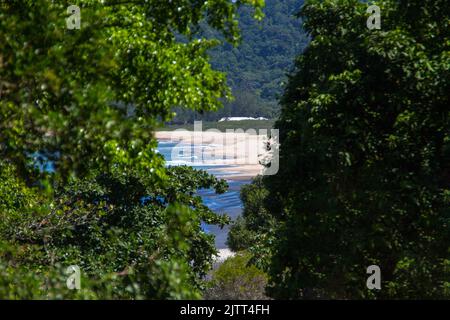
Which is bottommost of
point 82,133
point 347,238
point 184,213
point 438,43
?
point 347,238

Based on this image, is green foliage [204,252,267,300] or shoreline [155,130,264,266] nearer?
green foliage [204,252,267,300]

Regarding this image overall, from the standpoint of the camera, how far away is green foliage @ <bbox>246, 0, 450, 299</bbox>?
12.9 meters

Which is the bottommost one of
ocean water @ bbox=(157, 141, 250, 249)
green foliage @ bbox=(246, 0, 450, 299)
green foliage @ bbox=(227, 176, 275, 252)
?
ocean water @ bbox=(157, 141, 250, 249)

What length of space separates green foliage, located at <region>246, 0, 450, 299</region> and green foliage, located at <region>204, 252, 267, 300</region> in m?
7.35

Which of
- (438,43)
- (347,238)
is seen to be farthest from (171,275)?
(438,43)

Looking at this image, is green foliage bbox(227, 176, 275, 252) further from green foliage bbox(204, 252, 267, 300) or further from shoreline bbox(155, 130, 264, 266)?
shoreline bbox(155, 130, 264, 266)

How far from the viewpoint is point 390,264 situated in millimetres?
14570

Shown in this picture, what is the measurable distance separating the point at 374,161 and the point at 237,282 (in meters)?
12.6

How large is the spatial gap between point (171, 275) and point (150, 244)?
41.7ft

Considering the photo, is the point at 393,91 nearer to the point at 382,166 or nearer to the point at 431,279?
the point at 382,166

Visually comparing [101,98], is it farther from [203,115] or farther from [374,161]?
[374,161]

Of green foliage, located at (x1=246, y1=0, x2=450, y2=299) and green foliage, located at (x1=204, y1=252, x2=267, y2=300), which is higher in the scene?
green foliage, located at (x1=246, y1=0, x2=450, y2=299)

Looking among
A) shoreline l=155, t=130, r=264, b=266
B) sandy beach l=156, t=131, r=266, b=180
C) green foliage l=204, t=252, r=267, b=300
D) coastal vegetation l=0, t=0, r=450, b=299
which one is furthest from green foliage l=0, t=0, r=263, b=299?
sandy beach l=156, t=131, r=266, b=180

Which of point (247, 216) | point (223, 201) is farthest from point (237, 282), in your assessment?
point (223, 201)
